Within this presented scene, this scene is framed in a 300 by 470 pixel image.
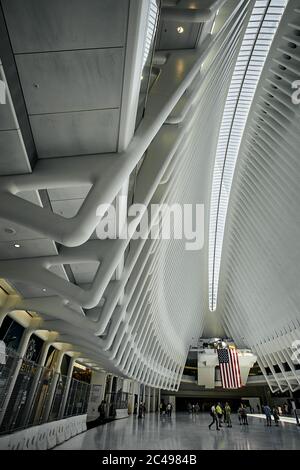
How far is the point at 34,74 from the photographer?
3438 mm

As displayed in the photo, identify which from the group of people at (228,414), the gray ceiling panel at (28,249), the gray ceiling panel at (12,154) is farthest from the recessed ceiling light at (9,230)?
the group of people at (228,414)

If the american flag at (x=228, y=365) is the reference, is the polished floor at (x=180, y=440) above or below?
below

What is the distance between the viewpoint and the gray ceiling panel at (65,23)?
2.81 meters

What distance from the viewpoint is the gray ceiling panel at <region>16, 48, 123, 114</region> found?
328 centimetres

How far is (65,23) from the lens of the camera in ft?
9.68

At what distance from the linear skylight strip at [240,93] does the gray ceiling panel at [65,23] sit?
13.0m

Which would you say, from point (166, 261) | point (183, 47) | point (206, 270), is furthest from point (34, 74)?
point (206, 270)

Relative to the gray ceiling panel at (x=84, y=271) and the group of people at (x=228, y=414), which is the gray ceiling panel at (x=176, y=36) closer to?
the gray ceiling panel at (x=84, y=271)

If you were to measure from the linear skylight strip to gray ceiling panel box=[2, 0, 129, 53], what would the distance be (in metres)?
13.0

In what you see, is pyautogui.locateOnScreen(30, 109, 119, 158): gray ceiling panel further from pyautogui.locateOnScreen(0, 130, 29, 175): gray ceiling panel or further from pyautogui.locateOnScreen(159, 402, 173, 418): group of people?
pyautogui.locateOnScreen(159, 402, 173, 418): group of people

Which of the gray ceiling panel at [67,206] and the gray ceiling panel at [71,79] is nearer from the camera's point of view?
the gray ceiling panel at [71,79]

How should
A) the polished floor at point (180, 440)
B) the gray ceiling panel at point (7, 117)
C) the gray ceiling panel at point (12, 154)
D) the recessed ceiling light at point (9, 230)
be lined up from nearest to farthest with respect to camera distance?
the gray ceiling panel at point (7, 117), the gray ceiling panel at point (12, 154), the recessed ceiling light at point (9, 230), the polished floor at point (180, 440)

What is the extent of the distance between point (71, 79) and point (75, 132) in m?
0.82

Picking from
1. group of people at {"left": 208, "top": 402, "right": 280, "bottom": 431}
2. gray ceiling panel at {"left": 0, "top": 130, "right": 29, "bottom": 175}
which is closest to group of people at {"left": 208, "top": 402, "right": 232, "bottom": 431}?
group of people at {"left": 208, "top": 402, "right": 280, "bottom": 431}
